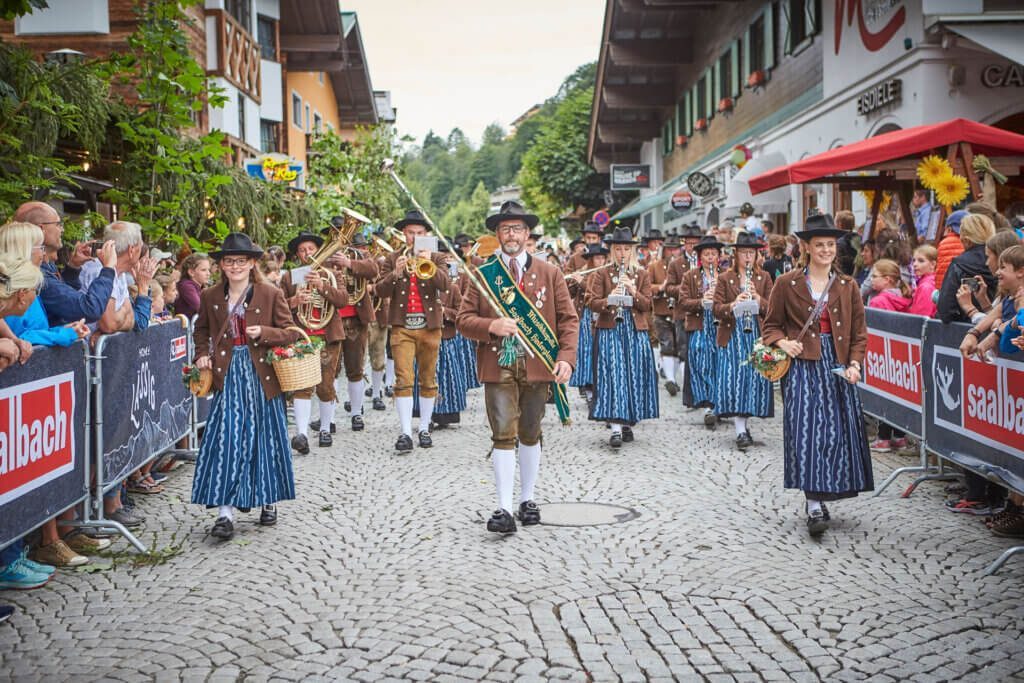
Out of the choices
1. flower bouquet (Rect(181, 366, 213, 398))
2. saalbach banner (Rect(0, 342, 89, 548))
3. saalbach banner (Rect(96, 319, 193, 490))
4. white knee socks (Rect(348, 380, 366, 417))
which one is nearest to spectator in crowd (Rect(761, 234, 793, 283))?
white knee socks (Rect(348, 380, 366, 417))

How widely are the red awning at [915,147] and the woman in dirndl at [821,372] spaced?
435cm

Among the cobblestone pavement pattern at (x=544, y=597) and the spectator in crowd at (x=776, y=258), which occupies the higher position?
the spectator in crowd at (x=776, y=258)

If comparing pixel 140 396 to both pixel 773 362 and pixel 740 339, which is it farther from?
pixel 740 339

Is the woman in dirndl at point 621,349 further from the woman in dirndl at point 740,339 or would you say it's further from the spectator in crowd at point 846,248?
the spectator in crowd at point 846,248

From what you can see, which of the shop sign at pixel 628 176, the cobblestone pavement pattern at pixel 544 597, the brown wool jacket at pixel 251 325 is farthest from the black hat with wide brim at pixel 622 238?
the shop sign at pixel 628 176

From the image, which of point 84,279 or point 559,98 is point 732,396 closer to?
point 84,279

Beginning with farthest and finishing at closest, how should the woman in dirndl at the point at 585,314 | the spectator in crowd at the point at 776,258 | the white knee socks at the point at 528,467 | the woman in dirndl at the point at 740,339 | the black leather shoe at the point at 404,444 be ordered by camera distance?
the spectator in crowd at the point at 776,258 < the woman in dirndl at the point at 585,314 < the woman in dirndl at the point at 740,339 < the black leather shoe at the point at 404,444 < the white knee socks at the point at 528,467

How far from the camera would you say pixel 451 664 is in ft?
14.9

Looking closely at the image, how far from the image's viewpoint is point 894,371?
29.1 ft

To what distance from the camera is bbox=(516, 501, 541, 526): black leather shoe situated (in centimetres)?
710

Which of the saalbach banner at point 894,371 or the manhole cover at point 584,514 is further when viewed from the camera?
the saalbach banner at point 894,371

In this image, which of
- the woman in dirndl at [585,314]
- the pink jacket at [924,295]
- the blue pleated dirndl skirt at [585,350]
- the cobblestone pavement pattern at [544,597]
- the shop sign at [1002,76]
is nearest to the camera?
the cobblestone pavement pattern at [544,597]

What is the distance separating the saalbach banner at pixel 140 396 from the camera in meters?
6.97

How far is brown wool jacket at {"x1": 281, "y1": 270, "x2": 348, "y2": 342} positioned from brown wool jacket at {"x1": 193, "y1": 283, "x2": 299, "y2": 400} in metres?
3.24
